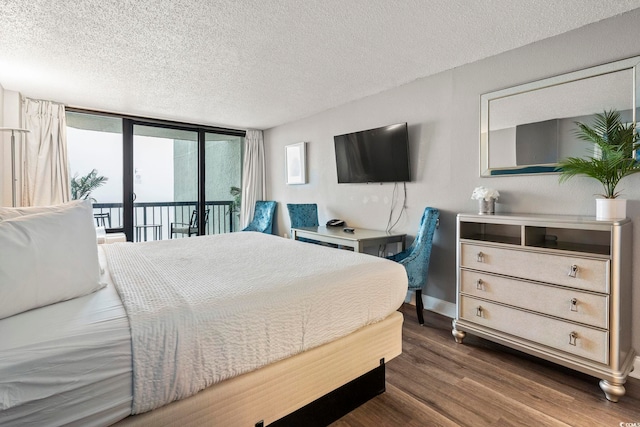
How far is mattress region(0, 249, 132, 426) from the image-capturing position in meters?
0.85

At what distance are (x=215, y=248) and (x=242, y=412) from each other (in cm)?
143

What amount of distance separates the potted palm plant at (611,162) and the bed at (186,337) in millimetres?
1306

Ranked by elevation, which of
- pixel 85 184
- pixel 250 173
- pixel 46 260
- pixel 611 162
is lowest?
pixel 46 260

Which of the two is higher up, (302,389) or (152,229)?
(152,229)

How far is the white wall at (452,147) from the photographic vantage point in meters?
2.17

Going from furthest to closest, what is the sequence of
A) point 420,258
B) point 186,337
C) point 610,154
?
point 420,258
point 610,154
point 186,337

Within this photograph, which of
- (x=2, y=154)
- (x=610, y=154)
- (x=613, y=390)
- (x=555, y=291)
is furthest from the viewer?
(x=2, y=154)

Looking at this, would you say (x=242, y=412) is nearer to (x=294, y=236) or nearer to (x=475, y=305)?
(x=475, y=305)

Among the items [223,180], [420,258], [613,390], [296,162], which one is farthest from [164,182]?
[613,390]

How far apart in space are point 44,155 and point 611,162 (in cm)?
558

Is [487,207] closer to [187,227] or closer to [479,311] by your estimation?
[479,311]

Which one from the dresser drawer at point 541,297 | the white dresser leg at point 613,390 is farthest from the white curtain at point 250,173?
the white dresser leg at point 613,390

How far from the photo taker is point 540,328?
2057 millimetres

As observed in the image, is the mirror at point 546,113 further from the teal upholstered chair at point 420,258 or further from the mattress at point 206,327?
the mattress at point 206,327
